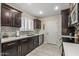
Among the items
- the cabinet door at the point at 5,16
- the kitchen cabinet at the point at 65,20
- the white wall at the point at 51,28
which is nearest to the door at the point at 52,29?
the white wall at the point at 51,28

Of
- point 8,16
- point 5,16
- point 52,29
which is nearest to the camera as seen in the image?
point 5,16

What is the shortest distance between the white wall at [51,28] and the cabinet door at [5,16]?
12.8 feet

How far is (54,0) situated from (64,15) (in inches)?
142

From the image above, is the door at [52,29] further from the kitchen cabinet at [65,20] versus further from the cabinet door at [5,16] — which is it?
the cabinet door at [5,16]

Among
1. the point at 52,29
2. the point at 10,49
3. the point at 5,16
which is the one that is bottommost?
the point at 10,49

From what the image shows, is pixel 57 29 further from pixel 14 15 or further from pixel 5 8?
pixel 5 8

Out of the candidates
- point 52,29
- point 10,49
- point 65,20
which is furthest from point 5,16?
point 52,29

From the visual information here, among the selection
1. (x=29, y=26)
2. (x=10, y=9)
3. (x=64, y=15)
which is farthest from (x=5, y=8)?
(x=64, y=15)

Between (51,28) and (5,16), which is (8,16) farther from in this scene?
(51,28)

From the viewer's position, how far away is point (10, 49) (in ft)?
7.18

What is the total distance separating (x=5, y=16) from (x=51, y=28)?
4.24 metres

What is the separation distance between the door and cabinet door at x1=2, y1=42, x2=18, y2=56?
13.0 feet

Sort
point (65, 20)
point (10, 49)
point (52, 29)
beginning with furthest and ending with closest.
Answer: point (52, 29), point (65, 20), point (10, 49)

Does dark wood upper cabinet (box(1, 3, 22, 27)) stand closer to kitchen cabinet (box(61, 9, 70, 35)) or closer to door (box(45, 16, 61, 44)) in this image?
kitchen cabinet (box(61, 9, 70, 35))
